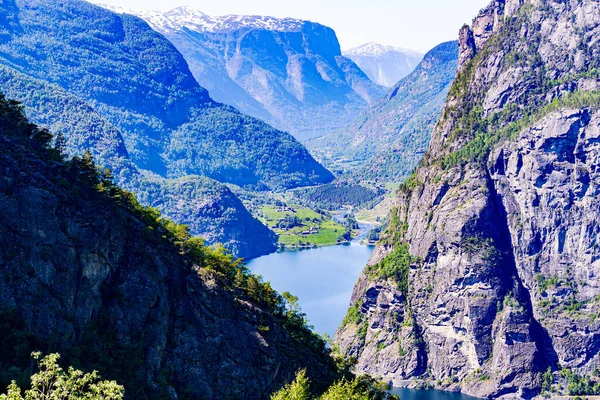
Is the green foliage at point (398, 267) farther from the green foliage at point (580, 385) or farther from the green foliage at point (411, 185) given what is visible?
the green foliage at point (580, 385)

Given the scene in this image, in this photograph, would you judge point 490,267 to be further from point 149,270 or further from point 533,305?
point 149,270

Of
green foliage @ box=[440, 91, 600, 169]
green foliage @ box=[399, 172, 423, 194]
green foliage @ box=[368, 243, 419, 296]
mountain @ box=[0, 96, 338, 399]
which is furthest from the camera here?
green foliage @ box=[399, 172, 423, 194]

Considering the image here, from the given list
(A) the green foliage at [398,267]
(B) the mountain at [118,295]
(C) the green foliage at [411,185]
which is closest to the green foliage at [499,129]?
(C) the green foliage at [411,185]

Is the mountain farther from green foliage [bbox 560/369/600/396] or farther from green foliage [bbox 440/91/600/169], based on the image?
green foliage [bbox 440/91/600/169]

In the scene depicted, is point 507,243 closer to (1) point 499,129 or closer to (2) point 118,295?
(1) point 499,129

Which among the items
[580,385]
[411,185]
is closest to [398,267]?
[411,185]

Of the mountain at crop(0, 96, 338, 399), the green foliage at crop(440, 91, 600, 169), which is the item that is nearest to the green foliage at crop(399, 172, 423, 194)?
the green foliage at crop(440, 91, 600, 169)

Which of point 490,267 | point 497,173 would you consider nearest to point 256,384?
point 490,267
